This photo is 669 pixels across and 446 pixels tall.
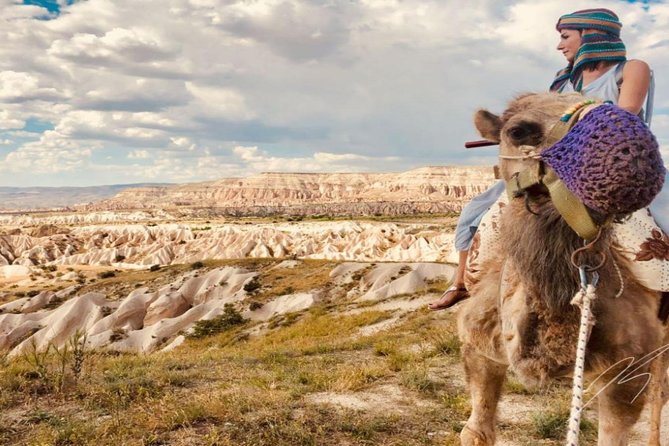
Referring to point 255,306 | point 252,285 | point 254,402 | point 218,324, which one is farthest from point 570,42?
point 252,285

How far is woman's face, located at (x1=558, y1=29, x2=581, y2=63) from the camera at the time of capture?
3.00 metres

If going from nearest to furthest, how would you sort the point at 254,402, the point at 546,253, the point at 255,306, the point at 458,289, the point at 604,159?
the point at 604,159, the point at 546,253, the point at 458,289, the point at 254,402, the point at 255,306

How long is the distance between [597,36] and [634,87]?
1.48 feet

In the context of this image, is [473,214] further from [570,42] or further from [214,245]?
[214,245]

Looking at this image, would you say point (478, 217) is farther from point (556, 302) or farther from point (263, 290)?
point (263, 290)

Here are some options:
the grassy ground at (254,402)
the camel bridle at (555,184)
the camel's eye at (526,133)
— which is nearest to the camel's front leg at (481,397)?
the camel bridle at (555,184)

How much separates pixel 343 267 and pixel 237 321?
7.37 metres

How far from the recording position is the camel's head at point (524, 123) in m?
2.20

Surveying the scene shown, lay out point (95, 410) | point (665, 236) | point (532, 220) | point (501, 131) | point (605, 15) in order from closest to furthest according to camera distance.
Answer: point (532, 220) → point (501, 131) → point (665, 236) → point (605, 15) → point (95, 410)

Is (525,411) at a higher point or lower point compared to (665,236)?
lower

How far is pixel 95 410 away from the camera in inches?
210

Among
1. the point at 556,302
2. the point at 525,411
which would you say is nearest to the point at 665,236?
the point at 556,302

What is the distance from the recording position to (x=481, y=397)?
3043 millimetres

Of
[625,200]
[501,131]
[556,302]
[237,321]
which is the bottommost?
[237,321]
